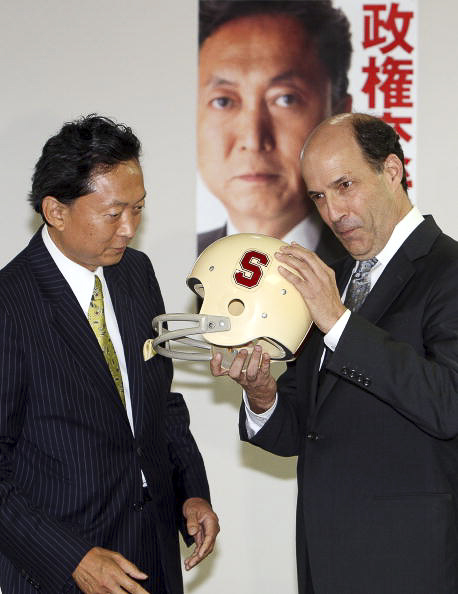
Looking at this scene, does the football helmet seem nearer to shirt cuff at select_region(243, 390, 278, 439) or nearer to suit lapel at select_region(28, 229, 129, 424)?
suit lapel at select_region(28, 229, 129, 424)

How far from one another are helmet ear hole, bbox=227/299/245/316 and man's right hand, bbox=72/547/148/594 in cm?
56

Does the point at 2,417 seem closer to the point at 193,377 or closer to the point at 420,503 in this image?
the point at 420,503

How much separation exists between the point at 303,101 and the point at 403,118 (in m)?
0.38

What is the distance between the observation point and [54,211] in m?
1.89

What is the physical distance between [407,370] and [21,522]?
0.85 metres

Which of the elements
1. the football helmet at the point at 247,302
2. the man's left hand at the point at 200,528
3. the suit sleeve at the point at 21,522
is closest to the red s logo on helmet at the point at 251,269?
the football helmet at the point at 247,302

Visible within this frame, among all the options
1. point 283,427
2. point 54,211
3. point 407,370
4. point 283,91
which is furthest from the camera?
point 283,91

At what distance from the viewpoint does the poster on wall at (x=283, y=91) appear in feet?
9.80

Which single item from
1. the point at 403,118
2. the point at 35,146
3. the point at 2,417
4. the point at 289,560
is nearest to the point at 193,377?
the point at 289,560

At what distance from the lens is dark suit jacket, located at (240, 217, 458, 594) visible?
5.50 feet

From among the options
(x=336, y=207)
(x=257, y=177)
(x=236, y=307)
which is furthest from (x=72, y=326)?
(x=257, y=177)

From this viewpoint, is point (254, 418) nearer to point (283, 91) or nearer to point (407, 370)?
point (407, 370)

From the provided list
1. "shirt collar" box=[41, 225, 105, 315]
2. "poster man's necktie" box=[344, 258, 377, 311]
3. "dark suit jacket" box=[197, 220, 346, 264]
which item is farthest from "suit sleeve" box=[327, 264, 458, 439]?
"dark suit jacket" box=[197, 220, 346, 264]

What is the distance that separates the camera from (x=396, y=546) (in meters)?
1.77
